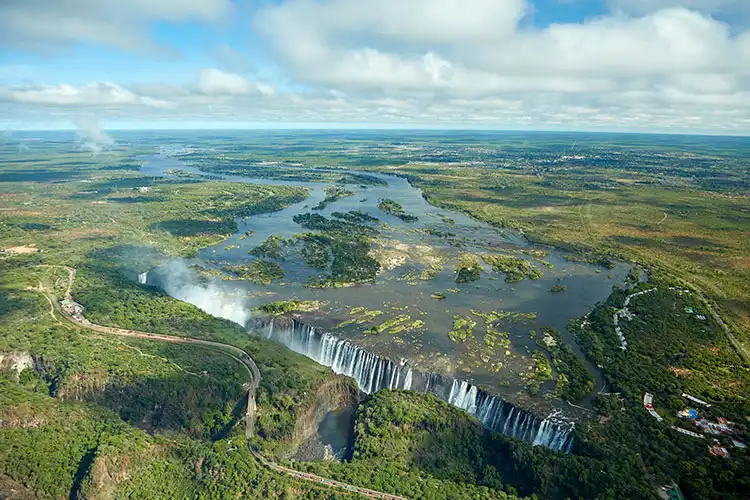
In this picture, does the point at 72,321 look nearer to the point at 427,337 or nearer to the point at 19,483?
the point at 19,483

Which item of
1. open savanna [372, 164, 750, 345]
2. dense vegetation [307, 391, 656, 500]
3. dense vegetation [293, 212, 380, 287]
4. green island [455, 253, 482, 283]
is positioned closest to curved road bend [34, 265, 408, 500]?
dense vegetation [307, 391, 656, 500]

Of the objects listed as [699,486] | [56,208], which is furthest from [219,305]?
[56,208]

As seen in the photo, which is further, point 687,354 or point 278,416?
point 687,354

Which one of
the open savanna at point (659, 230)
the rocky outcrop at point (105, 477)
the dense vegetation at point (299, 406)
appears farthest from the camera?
the open savanna at point (659, 230)

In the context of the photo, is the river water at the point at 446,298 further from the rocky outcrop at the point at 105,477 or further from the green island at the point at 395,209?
the rocky outcrop at the point at 105,477

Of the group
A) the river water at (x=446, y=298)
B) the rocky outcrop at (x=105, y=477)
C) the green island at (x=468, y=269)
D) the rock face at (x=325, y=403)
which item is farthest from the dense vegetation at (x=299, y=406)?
the river water at (x=446, y=298)

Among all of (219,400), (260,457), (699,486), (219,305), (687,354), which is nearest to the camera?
(699,486)
